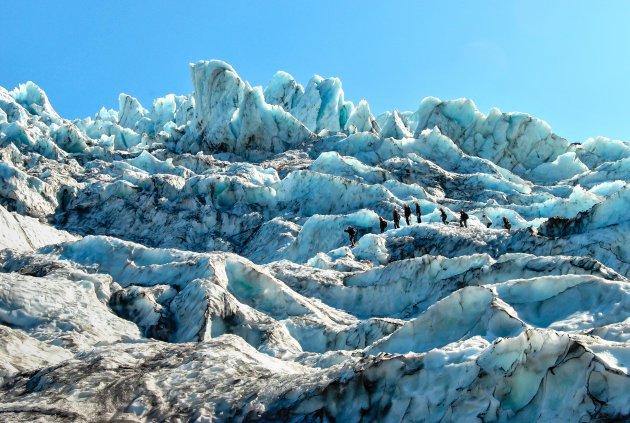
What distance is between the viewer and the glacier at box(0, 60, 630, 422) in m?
6.29

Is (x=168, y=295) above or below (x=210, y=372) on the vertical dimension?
above

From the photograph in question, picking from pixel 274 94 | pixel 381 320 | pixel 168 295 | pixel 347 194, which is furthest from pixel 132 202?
pixel 274 94

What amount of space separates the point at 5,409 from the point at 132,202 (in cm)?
2863

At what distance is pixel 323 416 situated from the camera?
6.54 metres

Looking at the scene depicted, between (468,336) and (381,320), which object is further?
(381,320)

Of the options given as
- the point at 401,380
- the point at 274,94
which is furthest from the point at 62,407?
the point at 274,94

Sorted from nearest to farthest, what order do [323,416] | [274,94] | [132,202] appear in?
1. [323,416]
2. [132,202]
3. [274,94]

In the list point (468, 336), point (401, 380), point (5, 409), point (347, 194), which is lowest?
point (5, 409)

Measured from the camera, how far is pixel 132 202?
3466 centimetres

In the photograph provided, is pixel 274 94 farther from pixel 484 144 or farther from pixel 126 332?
pixel 126 332

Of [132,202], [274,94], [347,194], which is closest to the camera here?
[347,194]

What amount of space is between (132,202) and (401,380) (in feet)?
99.3

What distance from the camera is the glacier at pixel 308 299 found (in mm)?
6289

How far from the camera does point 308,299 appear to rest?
15.3m
